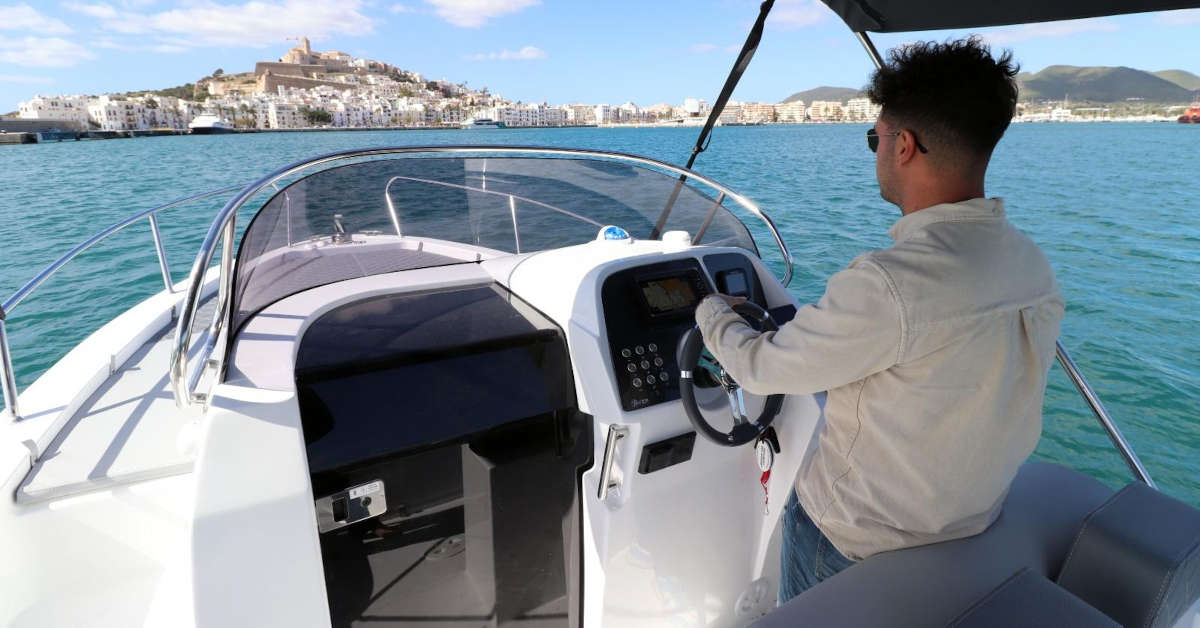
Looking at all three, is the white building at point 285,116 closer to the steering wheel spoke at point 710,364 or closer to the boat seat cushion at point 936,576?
the steering wheel spoke at point 710,364

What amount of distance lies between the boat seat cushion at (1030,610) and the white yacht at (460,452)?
0.24 feet

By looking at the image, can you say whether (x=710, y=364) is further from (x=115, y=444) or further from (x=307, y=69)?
(x=307, y=69)

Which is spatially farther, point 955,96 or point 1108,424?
point 1108,424

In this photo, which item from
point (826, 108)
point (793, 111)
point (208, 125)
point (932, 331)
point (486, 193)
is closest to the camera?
point (932, 331)

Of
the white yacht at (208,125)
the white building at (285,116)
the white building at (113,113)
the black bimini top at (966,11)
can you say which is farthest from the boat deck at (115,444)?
the white building at (113,113)

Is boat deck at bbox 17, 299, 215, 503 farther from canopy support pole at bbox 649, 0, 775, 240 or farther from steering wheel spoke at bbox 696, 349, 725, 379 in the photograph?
canopy support pole at bbox 649, 0, 775, 240

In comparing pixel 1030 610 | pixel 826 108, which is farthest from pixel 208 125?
pixel 1030 610

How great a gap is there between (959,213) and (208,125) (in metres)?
66.1

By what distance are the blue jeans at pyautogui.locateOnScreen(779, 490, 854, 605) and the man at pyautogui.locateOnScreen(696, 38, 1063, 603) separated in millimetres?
127

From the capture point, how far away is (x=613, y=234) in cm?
202

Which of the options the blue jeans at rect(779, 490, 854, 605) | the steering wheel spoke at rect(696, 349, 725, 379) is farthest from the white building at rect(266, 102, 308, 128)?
the blue jeans at rect(779, 490, 854, 605)

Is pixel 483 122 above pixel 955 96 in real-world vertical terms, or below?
above

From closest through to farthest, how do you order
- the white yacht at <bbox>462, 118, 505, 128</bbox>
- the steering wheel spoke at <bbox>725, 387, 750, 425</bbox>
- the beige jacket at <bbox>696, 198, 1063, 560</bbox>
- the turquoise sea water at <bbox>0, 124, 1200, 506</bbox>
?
the beige jacket at <bbox>696, 198, 1063, 560</bbox> < the steering wheel spoke at <bbox>725, 387, 750, 425</bbox> < the turquoise sea water at <bbox>0, 124, 1200, 506</bbox> < the white yacht at <bbox>462, 118, 505, 128</bbox>

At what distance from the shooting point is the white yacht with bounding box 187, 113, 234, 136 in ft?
178
